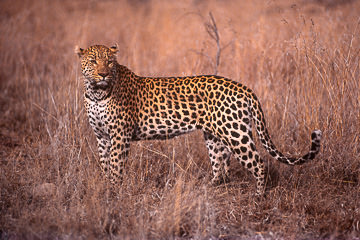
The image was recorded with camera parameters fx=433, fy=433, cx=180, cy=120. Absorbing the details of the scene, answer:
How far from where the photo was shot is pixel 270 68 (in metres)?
8.94

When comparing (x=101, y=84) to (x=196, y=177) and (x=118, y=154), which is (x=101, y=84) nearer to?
(x=118, y=154)

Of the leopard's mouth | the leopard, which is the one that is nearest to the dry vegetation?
the leopard

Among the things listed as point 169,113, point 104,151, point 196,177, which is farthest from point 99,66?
point 196,177

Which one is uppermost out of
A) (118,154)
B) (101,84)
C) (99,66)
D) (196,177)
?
(99,66)

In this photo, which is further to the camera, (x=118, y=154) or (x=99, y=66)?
(x=118, y=154)

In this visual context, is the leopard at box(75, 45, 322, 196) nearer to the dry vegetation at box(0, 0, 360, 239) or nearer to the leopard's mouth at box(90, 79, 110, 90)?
the leopard's mouth at box(90, 79, 110, 90)

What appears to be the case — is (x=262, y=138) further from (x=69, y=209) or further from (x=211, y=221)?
(x=69, y=209)

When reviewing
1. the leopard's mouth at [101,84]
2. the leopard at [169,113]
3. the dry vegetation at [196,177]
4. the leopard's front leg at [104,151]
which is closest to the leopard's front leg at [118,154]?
the leopard at [169,113]

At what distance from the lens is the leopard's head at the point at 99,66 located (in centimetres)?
561

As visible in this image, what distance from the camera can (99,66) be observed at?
5645 millimetres

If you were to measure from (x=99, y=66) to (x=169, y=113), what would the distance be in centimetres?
112

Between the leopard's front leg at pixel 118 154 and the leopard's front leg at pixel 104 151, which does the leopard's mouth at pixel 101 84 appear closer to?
the leopard's front leg at pixel 118 154

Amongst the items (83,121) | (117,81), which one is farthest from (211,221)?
(83,121)

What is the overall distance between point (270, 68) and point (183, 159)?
134 inches
